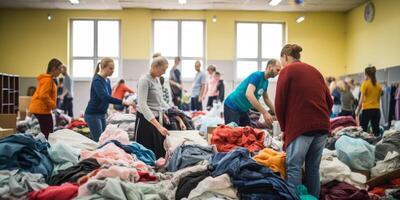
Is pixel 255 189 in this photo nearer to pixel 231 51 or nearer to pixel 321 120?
pixel 321 120

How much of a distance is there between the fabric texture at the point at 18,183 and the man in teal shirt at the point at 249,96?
7.03 ft

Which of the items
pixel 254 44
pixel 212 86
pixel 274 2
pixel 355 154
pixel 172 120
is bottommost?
pixel 355 154

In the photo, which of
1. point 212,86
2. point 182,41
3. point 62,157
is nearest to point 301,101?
point 62,157

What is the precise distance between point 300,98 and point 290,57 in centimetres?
38

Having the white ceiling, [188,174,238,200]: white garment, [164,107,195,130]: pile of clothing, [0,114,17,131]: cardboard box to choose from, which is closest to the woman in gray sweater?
[164,107,195,130]: pile of clothing

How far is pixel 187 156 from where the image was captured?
3191 mm

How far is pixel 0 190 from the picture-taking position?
95.7 inches

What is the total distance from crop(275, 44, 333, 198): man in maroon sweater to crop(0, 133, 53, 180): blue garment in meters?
1.66

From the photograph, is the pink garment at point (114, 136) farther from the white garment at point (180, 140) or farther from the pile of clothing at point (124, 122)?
the pile of clothing at point (124, 122)

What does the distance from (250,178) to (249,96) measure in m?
1.59

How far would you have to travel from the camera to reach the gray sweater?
3885 mm

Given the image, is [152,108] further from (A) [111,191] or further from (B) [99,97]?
(A) [111,191]

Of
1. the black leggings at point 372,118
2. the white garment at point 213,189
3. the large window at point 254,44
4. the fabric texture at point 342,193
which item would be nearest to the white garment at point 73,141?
the white garment at point 213,189

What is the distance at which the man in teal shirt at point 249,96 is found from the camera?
4.14 metres
